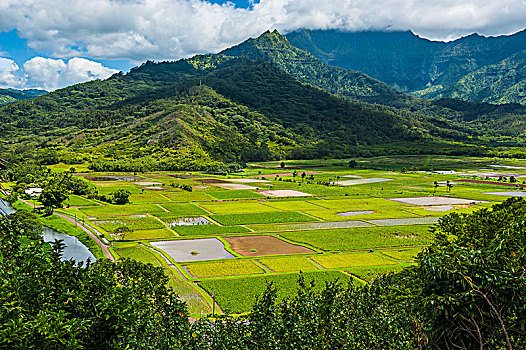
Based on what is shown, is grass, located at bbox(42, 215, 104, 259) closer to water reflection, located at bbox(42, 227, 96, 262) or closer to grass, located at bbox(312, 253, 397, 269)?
water reflection, located at bbox(42, 227, 96, 262)

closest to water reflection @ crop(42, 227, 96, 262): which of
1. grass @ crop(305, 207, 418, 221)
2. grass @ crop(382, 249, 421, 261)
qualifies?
grass @ crop(382, 249, 421, 261)

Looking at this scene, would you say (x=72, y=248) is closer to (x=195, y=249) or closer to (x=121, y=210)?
(x=195, y=249)

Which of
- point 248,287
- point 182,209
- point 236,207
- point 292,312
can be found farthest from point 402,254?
point 182,209

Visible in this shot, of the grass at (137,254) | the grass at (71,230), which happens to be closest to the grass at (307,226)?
the grass at (137,254)

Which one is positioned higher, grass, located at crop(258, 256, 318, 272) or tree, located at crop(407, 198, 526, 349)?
tree, located at crop(407, 198, 526, 349)

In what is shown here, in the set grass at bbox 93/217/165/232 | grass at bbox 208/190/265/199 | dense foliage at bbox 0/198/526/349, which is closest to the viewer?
dense foliage at bbox 0/198/526/349

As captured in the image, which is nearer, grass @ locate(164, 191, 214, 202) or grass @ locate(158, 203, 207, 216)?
grass @ locate(158, 203, 207, 216)
